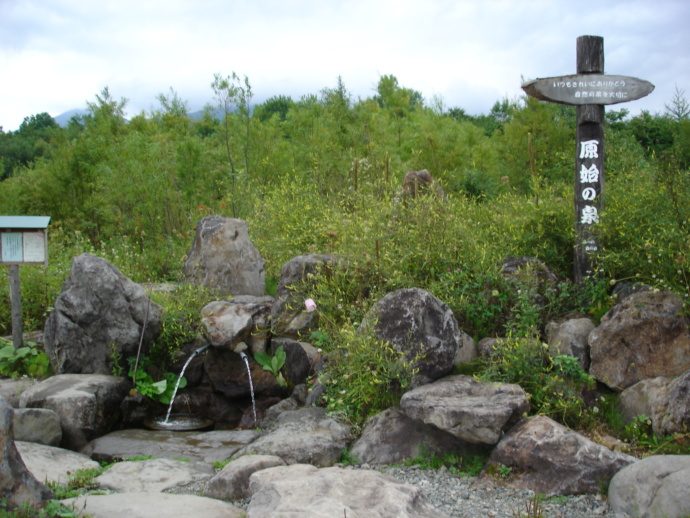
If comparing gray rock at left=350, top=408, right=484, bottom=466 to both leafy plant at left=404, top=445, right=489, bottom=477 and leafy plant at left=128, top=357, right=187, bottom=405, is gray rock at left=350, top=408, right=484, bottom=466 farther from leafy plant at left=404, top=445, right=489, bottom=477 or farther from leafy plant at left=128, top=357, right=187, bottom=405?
leafy plant at left=128, top=357, right=187, bottom=405

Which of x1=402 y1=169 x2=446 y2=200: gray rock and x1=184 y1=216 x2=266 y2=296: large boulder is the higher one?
x1=402 y1=169 x2=446 y2=200: gray rock

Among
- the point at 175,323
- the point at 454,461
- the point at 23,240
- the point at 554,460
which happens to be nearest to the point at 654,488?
the point at 554,460

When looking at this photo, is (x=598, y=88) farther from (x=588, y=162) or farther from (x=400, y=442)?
(x=400, y=442)

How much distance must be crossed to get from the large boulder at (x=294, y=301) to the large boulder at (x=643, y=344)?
3.29 metres

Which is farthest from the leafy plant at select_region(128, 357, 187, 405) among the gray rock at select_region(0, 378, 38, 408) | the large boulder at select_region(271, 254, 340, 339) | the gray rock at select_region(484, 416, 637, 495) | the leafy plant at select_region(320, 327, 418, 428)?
the gray rock at select_region(484, 416, 637, 495)

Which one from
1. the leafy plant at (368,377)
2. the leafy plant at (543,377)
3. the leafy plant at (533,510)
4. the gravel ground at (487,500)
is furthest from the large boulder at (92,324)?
the leafy plant at (533,510)

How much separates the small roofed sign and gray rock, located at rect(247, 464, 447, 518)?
515 cm

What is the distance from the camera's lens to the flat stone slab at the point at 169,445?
627 cm

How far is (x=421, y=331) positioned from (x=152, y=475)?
2.61 metres

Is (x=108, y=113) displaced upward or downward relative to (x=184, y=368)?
upward

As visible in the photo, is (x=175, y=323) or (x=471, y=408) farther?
(x=175, y=323)

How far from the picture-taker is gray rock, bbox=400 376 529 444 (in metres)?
5.02

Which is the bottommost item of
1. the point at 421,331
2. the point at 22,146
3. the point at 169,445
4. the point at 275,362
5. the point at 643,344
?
the point at 169,445

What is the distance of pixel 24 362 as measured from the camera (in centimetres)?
814
